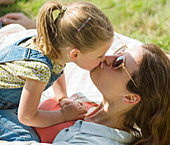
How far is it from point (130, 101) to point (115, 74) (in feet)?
0.75

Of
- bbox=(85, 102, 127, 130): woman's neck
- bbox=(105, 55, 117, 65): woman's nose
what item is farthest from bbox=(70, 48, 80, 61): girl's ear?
bbox=(85, 102, 127, 130): woman's neck

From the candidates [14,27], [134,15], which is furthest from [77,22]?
[134,15]

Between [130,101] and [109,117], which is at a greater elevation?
[130,101]

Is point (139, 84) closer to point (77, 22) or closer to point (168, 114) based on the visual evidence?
point (168, 114)

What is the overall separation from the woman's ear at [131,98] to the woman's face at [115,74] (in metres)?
0.04

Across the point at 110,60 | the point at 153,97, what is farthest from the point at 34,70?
the point at 153,97

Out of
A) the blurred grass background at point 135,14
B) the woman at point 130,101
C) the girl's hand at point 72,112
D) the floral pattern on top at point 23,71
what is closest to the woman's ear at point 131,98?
the woman at point 130,101

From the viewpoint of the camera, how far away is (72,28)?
6.58 ft

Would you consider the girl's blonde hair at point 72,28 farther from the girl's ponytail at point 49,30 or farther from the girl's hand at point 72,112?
the girl's hand at point 72,112

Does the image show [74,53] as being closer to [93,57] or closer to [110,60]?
[93,57]

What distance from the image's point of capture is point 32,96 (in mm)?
→ 2021

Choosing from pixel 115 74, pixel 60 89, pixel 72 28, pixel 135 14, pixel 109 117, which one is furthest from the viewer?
pixel 135 14

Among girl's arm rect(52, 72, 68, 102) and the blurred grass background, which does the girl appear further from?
the blurred grass background

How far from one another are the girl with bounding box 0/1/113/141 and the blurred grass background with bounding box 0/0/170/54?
8.06 feet
